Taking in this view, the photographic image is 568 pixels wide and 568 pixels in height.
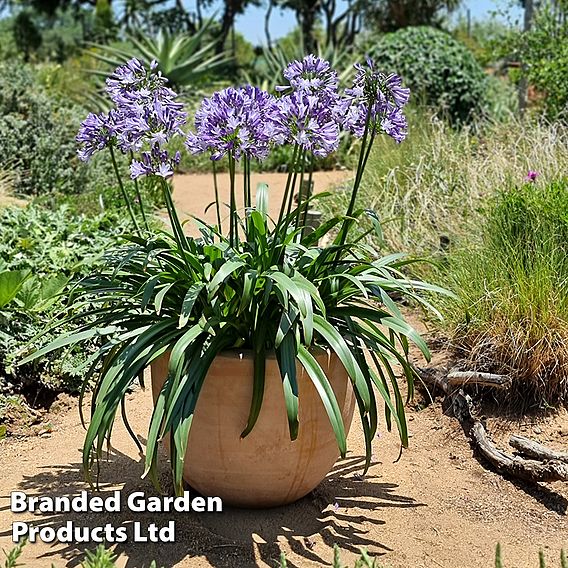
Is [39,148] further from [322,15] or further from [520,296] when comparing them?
[322,15]

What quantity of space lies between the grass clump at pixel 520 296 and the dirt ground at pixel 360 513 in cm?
25

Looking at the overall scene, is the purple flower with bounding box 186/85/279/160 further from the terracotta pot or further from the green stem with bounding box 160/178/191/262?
the terracotta pot

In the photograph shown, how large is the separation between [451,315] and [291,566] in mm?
2100

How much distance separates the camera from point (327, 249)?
110 inches

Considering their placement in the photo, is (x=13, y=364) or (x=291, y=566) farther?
(x=13, y=364)

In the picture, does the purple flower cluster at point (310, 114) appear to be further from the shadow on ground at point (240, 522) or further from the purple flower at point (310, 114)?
the shadow on ground at point (240, 522)

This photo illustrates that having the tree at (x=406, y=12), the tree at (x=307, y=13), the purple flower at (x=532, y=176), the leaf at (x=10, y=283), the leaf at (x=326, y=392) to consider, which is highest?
the tree at (x=307, y=13)

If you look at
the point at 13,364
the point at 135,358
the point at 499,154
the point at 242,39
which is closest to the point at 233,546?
the point at 135,358

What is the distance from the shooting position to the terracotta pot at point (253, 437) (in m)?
2.69

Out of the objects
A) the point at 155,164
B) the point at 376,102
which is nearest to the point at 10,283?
the point at 155,164

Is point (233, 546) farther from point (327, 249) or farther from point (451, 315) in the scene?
point (451, 315)

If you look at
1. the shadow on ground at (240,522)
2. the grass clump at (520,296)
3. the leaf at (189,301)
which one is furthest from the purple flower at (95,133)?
the grass clump at (520,296)

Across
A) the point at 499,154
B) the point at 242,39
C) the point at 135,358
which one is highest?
the point at 242,39

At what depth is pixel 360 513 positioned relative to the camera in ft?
9.91
